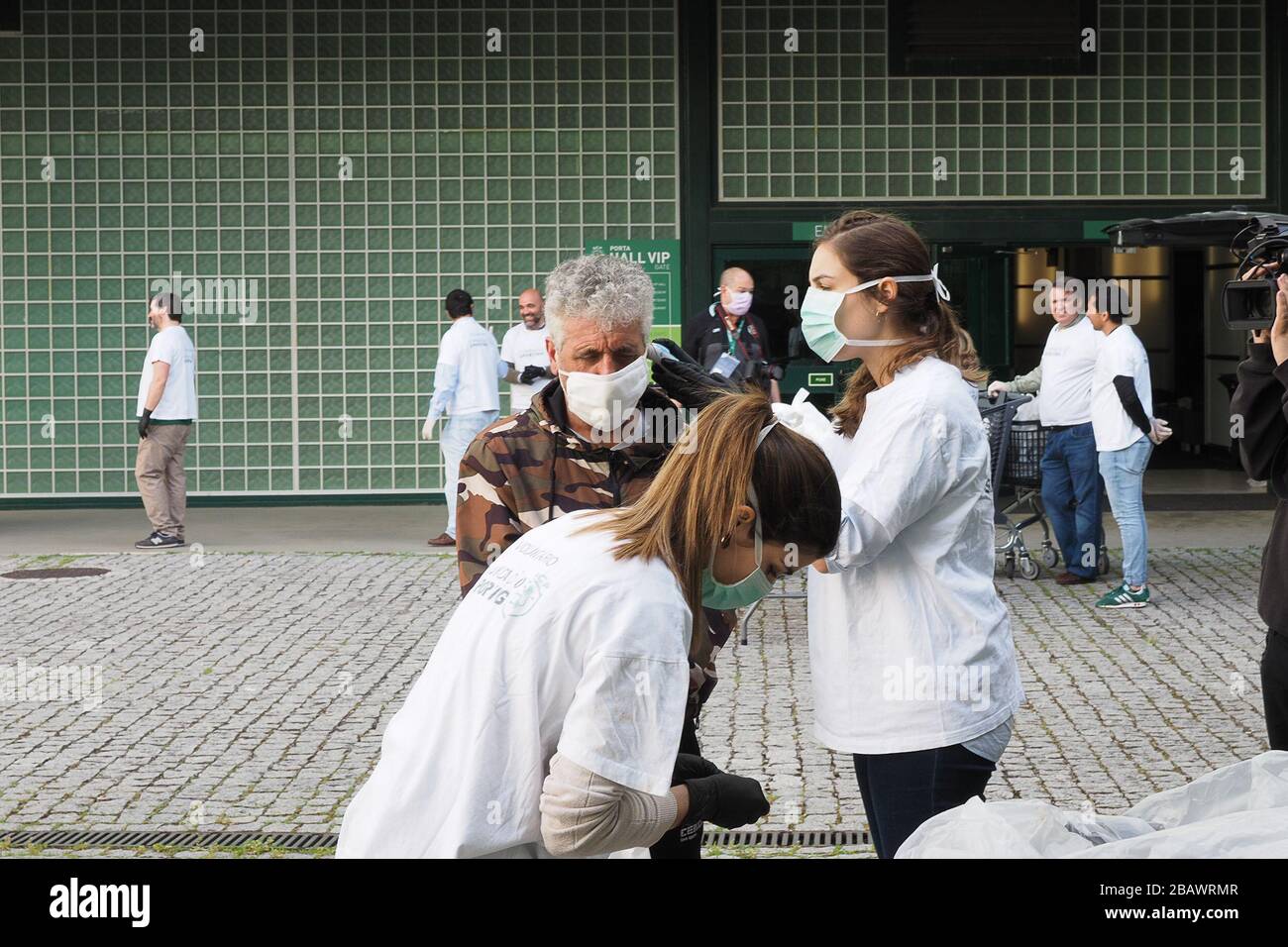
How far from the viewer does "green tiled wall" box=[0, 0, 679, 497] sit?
15375mm

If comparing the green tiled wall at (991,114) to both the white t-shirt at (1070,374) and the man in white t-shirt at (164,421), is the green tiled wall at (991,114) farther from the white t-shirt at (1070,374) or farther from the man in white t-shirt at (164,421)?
the man in white t-shirt at (164,421)

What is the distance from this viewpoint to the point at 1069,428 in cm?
1081

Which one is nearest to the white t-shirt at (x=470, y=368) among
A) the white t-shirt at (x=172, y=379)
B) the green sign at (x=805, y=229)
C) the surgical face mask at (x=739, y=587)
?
the white t-shirt at (x=172, y=379)

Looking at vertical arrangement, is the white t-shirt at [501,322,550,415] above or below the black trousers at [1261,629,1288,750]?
above

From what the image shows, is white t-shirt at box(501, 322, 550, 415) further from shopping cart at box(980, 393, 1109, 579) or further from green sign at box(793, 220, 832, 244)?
shopping cart at box(980, 393, 1109, 579)

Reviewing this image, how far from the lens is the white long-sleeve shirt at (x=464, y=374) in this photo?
520 inches

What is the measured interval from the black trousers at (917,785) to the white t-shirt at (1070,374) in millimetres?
7575

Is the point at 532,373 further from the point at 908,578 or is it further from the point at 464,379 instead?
the point at 908,578

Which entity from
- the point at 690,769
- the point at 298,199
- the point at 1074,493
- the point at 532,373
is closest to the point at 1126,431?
the point at 1074,493

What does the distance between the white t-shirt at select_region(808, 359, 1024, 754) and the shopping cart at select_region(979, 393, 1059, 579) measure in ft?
23.8

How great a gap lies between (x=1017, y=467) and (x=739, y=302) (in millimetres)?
2278

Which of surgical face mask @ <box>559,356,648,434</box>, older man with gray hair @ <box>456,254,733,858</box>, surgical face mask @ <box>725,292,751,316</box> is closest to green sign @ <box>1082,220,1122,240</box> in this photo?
surgical face mask @ <box>725,292,751,316</box>

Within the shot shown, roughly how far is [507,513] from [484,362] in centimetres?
981

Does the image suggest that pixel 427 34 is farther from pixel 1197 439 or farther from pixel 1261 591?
pixel 1261 591
